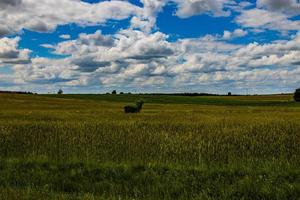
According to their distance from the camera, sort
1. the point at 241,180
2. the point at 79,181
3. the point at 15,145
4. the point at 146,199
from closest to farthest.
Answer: the point at 146,199 < the point at 241,180 < the point at 79,181 < the point at 15,145

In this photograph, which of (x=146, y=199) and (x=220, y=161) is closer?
(x=146, y=199)

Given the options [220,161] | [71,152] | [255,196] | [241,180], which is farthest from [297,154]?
[71,152]

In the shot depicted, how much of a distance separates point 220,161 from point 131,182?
3738mm

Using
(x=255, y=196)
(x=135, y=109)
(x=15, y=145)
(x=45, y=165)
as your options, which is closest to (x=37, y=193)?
(x=45, y=165)

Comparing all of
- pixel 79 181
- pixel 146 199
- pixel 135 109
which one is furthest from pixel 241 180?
pixel 135 109

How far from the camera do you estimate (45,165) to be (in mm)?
13438

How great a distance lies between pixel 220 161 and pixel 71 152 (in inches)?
231

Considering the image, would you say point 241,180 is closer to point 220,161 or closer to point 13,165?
point 220,161

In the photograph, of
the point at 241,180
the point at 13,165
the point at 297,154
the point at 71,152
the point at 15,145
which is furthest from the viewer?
the point at 15,145

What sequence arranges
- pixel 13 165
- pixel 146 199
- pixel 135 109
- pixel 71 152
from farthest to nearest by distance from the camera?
pixel 135 109
pixel 71 152
pixel 13 165
pixel 146 199

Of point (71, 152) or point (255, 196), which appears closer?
point (255, 196)

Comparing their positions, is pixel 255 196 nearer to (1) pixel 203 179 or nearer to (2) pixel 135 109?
(1) pixel 203 179

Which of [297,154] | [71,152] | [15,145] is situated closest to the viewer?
[297,154]

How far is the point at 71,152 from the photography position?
16.1 m
